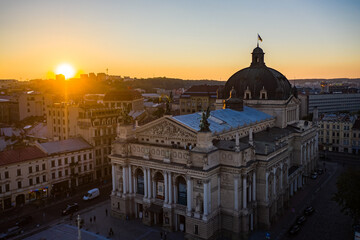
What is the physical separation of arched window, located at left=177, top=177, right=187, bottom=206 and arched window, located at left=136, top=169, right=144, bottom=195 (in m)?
8.23

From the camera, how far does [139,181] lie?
59.7 meters

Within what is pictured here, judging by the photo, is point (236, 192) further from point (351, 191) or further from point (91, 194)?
point (91, 194)

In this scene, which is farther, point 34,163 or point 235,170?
point 34,163

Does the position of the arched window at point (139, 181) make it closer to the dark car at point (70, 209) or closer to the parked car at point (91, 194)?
the dark car at point (70, 209)

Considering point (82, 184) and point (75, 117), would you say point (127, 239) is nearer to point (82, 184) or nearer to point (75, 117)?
point (82, 184)

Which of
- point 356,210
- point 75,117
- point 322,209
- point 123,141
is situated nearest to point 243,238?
point 356,210

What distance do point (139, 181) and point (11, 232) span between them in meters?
23.0

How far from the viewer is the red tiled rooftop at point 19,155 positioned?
64.2 metres

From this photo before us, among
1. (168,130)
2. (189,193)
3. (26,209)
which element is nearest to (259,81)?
(168,130)

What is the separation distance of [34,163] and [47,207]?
9.82 meters

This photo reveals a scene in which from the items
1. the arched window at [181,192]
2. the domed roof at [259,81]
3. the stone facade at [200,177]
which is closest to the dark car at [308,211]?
the stone facade at [200,177]

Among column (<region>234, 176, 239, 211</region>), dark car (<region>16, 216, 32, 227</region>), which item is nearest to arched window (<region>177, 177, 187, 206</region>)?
column (<region>234, 176, 239, 211</region>)

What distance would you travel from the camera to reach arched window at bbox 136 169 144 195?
5923cm

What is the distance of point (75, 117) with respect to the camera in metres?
85.8
